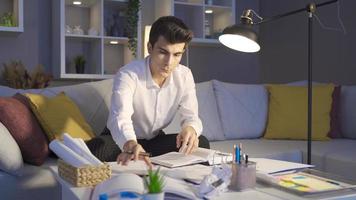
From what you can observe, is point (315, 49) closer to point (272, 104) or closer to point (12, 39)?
point (272, 104)

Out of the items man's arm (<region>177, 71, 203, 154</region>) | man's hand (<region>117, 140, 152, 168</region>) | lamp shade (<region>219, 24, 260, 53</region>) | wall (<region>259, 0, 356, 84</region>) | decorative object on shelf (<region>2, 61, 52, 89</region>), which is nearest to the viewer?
man's hand (<region>117, 140, 152, 168</region>)

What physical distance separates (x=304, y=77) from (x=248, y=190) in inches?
128

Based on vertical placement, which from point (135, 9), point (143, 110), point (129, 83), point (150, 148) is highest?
point (135, 9)

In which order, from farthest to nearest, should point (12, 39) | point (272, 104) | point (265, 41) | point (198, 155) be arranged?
point (265, 41) → point (12, 39) → point (272, 104) → point (198, 155)

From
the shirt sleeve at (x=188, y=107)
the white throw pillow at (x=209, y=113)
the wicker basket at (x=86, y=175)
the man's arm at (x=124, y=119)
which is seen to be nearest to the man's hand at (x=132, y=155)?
the man's arm at (x=124, y=119)

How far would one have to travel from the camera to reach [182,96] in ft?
7.20

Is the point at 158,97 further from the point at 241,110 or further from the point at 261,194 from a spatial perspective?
the point at 241,110

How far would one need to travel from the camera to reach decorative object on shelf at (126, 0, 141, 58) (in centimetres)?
380

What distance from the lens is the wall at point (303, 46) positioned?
3893 millimetres

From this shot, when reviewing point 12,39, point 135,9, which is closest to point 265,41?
point 135,9

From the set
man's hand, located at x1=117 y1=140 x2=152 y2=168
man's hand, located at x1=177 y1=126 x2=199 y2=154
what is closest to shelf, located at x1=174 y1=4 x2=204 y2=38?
man's hand, located at x1=177 y1=126 x2=199 y2=154

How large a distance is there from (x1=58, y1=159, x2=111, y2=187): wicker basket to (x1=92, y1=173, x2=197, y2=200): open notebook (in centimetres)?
6

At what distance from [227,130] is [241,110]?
20 centimetres

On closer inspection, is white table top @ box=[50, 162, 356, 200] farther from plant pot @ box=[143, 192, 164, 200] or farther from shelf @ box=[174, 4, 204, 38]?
shelf @ box=[174, 4, 204, 38]
